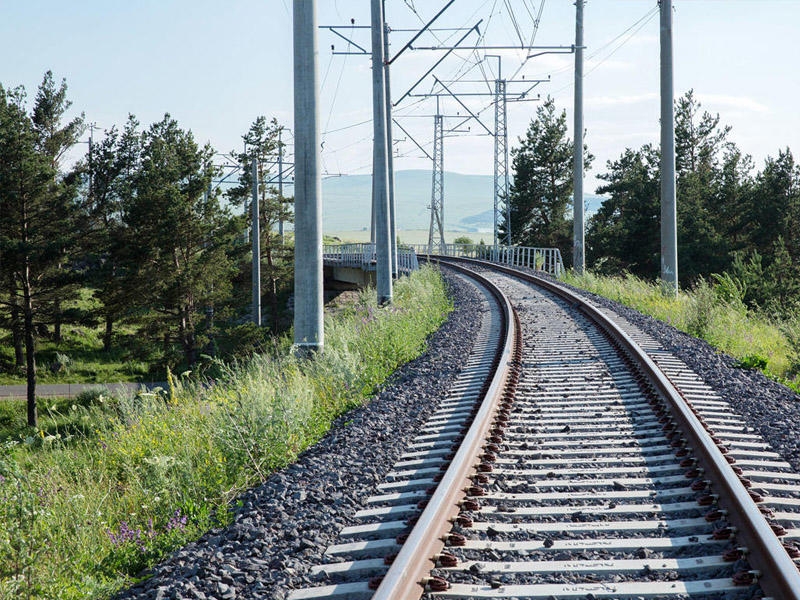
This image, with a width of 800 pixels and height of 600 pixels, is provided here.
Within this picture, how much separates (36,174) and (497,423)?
3808 cm

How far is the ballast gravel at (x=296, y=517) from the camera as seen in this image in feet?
13.9

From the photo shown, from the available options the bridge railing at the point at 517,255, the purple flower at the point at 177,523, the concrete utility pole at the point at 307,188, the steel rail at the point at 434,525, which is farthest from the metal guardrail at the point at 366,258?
the purple flower at the point at 177,523

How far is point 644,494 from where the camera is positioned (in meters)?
5.41

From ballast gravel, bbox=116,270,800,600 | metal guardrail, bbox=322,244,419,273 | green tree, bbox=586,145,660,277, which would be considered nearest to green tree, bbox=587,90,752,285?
green tree, bbox=586,145,660,277

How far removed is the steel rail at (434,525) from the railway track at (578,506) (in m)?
0.01

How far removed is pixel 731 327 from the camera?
1408 centimetres

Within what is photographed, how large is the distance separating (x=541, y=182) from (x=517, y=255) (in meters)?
31.7

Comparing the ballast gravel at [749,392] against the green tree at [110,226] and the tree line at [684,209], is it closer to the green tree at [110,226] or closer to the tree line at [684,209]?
the tree line at [684,209]

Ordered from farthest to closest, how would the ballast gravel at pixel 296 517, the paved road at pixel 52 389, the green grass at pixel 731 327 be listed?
the paved road at pixel 52 389, the green grass at pixel 731 327, the ballast gravel at pixel 296 517

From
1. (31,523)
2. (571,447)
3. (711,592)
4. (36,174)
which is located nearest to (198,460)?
(31,523)

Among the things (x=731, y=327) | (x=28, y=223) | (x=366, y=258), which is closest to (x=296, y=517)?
(x=731, y=327)

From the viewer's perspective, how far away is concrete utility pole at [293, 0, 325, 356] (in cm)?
1001

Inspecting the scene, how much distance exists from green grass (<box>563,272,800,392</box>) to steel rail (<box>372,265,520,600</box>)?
4.91 metres

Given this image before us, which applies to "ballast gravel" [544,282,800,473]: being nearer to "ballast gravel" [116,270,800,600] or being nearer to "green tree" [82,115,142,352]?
"ballast gravel" [116,270,800,600]
